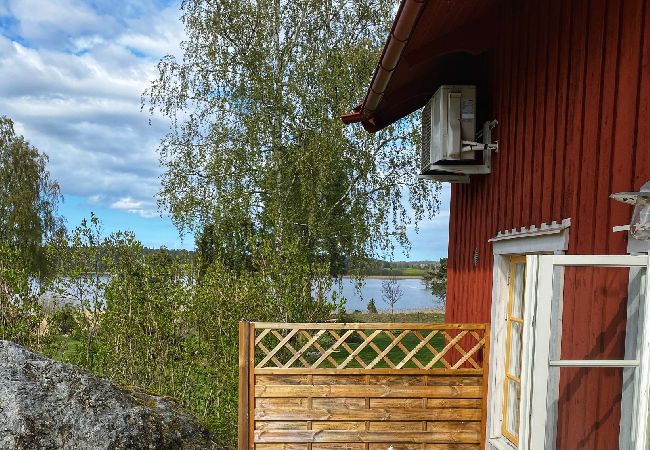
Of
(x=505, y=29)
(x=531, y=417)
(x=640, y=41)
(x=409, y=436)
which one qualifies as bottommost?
(x=409, y=436)

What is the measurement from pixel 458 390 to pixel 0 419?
334 cm

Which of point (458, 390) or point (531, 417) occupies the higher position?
point (531, 417)

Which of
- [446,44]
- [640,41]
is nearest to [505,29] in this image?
[446,44]

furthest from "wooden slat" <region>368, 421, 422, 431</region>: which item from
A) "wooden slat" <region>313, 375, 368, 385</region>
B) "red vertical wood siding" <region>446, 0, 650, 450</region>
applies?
A: "red vertical wood siding" <region>446, 0, 650, 450</region>

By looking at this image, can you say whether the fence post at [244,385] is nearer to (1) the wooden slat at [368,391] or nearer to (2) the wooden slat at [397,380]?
(1) the wooden slat at [368,391]

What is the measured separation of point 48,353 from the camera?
5.13 m

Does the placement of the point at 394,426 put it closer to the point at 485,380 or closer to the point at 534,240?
the point at 485,380

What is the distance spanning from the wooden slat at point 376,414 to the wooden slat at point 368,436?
0.12m

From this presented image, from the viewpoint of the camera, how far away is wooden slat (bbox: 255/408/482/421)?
4.41 metres

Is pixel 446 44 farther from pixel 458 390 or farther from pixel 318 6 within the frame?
pixel 318 6

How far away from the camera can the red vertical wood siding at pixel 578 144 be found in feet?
7.13

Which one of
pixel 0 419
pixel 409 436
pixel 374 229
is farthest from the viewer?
pixel 374 229

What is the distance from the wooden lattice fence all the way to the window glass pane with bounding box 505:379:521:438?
1.22 ft

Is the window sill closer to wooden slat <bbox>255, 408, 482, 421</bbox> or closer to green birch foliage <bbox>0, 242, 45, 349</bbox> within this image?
wooden slat <bbox>255, 408, 482, 421</bbox>
